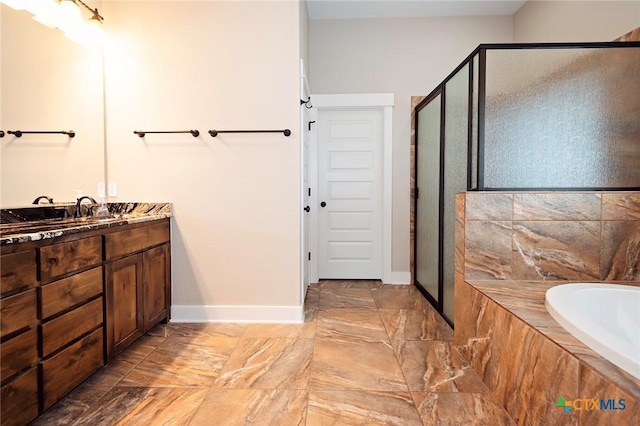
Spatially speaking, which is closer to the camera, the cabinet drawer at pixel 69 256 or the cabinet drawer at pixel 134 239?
the cabinet drawer at pixel 69 256

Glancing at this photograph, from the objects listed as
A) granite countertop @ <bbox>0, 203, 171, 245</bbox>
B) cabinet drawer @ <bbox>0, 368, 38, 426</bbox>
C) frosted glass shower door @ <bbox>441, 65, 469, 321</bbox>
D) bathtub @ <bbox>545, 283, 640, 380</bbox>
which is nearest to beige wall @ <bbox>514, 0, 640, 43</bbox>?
frosted glass shower door @ <bbox>441, 65, 469, 321</bbox>

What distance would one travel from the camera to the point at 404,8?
10.7ft

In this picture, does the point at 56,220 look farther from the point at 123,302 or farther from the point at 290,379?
the point at 290,379

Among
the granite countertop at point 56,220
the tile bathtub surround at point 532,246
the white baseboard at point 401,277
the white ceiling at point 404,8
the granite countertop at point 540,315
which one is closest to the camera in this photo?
the granite countertop at point 540,315

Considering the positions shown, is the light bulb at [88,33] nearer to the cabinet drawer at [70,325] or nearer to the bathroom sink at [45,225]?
the bathroom sink at [45,225]

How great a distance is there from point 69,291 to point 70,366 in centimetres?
34

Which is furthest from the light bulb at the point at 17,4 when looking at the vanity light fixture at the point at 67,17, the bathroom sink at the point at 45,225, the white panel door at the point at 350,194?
the white panel door at the point at 350,194

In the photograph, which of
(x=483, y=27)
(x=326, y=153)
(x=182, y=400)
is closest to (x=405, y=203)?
(x=326, y=153)

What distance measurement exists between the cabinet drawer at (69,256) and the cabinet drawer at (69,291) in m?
0.04

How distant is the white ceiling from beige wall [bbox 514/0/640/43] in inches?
7.9

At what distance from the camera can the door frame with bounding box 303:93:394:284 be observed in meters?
3.45

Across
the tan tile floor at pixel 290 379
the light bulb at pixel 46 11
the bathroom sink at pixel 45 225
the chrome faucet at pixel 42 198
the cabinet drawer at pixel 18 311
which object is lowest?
the tan tile floor at pixel 290 379

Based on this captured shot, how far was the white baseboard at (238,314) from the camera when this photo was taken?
96.7 inches

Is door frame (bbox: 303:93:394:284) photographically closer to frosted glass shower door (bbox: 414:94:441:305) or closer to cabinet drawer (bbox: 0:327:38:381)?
frosted glass shower door (bbox: 414:94:441:305)
